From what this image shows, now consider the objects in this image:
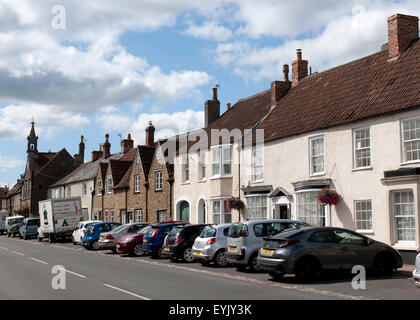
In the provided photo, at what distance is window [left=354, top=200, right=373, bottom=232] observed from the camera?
787 inches

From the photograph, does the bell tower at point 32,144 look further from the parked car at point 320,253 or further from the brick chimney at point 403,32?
the parked car at point 320,253

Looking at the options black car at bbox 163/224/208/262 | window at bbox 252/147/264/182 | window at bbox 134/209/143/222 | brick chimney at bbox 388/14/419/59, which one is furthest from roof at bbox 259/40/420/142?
window at bbox 134/209/143/222

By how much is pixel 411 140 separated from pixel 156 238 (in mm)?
11823

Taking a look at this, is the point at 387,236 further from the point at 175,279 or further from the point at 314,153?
the point at 175,279

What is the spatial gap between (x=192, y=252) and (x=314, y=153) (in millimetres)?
7198

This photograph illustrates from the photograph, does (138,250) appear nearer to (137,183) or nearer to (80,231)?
(80,231)

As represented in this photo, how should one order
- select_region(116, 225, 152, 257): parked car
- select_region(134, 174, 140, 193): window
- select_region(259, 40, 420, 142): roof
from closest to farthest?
select_region(259, 40, 420, 142): roof < select_region(116, 225, 152, 257): parked car < select_region(134, 174, 140, 193): window

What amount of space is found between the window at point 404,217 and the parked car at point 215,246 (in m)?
6.22

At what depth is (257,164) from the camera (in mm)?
26656

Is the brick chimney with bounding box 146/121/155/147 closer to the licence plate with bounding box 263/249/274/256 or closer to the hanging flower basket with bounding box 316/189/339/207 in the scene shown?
the hanging flower basket with bounding box 316/189/339/207

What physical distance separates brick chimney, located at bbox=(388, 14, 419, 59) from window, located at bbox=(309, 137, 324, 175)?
4.96 meters

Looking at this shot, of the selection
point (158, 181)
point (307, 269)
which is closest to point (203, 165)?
point (158, 181)

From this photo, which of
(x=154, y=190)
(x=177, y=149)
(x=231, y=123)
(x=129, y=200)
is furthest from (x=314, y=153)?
(x=129, y=200)
